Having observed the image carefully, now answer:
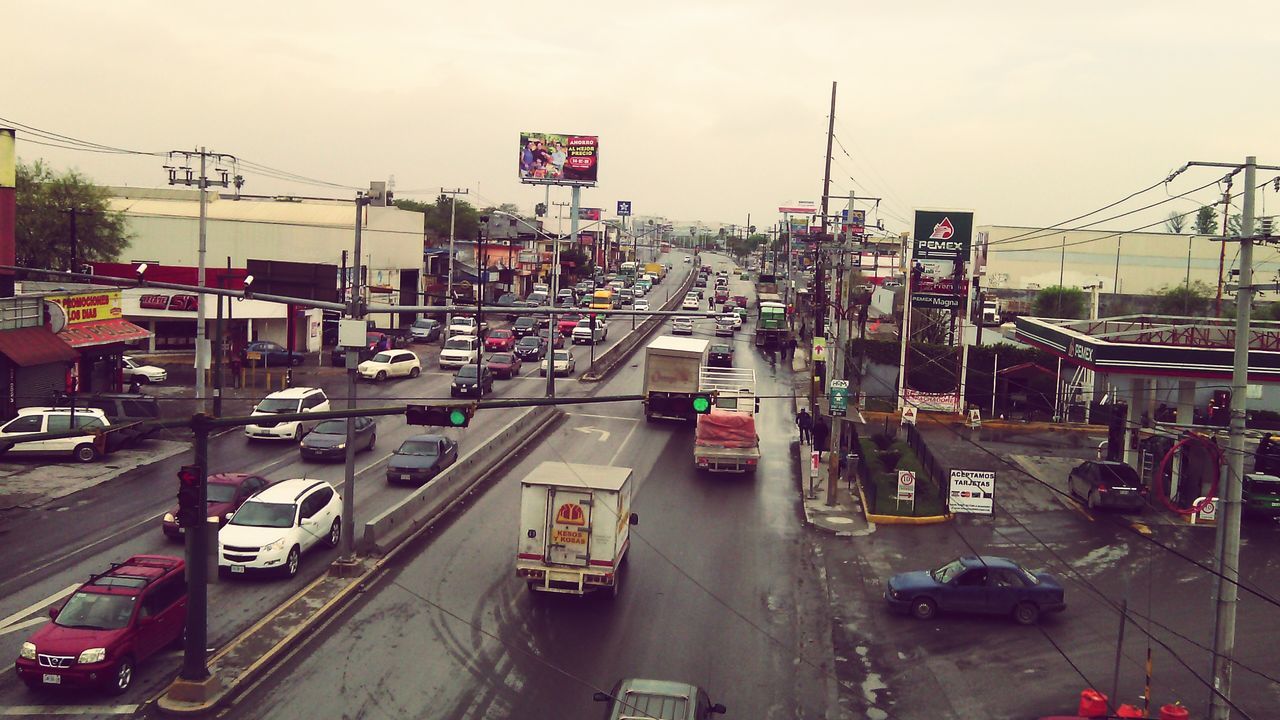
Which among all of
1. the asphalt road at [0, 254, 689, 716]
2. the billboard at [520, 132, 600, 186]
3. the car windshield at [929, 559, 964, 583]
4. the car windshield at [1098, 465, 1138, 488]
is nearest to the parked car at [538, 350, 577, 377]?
the asphalt road at [0, 254, 689, 716]

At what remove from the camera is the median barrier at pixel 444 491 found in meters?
25.2

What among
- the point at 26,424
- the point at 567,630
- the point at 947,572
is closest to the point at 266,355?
the point at 26,424

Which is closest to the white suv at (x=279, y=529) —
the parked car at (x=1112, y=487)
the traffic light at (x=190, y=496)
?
the traffic light at (x=190, y=496)

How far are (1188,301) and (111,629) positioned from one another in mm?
83841

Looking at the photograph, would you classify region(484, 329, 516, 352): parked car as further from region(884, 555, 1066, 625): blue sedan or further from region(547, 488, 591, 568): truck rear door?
region(884, 555, 1066, 625): blue sedan

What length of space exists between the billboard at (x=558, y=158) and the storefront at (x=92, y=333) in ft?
269

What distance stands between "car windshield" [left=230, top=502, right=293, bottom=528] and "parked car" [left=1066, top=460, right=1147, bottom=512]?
2312 centimetres

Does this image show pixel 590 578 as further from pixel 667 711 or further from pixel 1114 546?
pixel 1114 546

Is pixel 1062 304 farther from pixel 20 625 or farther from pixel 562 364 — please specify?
pixel 20 625

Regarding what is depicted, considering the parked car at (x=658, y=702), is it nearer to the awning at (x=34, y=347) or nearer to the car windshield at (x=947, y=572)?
the car windshield at (x=947, y=572)

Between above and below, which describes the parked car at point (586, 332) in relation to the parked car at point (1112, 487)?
above

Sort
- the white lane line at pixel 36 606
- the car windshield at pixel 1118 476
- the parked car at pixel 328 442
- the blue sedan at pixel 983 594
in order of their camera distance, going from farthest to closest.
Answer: the parked car at pixel 328 442 < the car windshield at pixel 1118 476 < the blue sedan at pixel 983 594 < the white lane line at pixel 36 606

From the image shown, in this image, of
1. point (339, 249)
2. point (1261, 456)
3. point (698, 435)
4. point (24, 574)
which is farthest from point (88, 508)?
point (339, 249)

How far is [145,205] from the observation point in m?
76.4
